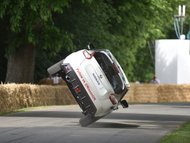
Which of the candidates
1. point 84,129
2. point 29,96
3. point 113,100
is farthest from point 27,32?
point 84,129

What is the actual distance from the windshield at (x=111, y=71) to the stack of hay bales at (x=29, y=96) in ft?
28.7

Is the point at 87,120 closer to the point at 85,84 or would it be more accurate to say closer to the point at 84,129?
the point at 84,129

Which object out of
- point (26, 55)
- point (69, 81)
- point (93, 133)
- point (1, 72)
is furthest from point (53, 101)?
point (93, 133)

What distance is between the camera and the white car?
19281mm

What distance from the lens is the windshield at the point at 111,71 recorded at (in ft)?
64.0

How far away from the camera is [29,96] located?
3145 centimetres

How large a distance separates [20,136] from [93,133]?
2022 mm

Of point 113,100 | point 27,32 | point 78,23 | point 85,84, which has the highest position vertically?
point 85,84

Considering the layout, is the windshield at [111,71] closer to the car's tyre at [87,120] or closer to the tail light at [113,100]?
the tail light at [113,100]

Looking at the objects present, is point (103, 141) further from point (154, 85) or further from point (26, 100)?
point (154, 85)

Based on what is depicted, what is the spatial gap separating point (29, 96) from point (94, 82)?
A: 12541mm

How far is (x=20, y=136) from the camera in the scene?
16438 millimetres

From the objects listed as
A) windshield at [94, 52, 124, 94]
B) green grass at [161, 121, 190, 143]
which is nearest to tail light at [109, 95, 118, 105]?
windshield at [94, 52, 124, 94]

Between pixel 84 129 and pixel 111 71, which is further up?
pixel 111 71
